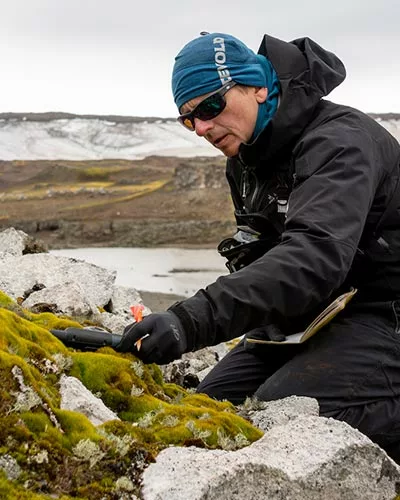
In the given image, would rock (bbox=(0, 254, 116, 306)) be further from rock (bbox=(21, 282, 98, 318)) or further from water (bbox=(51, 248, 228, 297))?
water (bbox=(51, 248, 228, 297))

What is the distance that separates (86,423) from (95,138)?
10355 cm

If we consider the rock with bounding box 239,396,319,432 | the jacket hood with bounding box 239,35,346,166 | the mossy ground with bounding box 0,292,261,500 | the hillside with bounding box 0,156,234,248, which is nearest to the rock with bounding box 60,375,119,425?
the mossy ground with bounding box 0,292,261,500

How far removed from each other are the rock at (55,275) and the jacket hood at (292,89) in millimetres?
3877

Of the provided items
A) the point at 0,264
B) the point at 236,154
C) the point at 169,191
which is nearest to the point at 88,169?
the point at 169,191

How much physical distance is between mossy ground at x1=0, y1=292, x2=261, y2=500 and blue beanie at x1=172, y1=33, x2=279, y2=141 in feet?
5.76

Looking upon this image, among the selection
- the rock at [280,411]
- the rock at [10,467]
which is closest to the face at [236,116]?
the rock at [280,411]

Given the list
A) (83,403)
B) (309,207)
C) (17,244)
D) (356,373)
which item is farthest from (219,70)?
(17,244)

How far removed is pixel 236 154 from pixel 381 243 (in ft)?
3.79

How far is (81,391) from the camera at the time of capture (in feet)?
13.6

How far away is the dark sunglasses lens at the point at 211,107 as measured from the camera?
4.89 metres

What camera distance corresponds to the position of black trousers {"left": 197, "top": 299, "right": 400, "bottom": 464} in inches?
197

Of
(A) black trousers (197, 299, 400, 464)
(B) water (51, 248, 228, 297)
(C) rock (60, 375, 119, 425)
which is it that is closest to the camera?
(C) rock (60, 375, 119, 425)

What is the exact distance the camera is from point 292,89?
4996mm

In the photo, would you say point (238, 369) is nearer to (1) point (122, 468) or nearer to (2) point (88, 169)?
(1) point (122, 468)
